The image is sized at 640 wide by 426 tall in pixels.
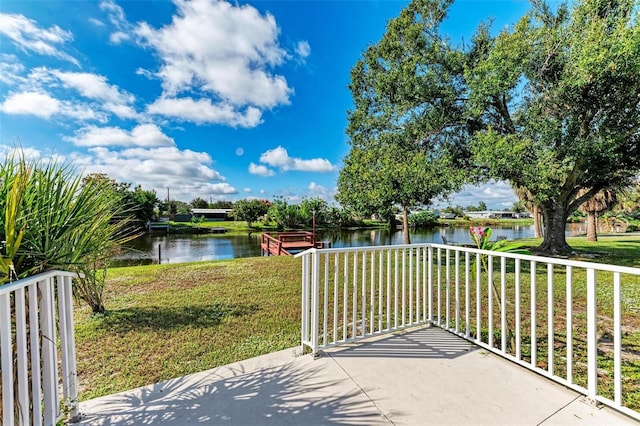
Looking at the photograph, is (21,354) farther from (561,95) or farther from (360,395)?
(561,95)

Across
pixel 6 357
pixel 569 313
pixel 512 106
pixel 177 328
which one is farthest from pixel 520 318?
pixel 512 106

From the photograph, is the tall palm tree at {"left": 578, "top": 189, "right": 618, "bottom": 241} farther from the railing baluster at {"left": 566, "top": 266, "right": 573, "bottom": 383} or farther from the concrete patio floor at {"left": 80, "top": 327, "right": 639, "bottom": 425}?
the concrete patio floor at {"left": 80, "top": 327, "right": 639, "bottom": 425}

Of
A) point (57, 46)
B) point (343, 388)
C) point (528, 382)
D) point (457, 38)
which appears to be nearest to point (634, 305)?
point (528, 382)

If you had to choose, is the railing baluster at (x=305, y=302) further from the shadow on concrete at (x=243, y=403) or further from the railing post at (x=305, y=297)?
the shadow on concrete at (x=243, y=403)

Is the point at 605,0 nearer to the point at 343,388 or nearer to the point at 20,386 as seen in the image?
Result: the point at 343,388

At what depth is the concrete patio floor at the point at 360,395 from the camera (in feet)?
5.42

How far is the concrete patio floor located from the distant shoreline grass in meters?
0.35

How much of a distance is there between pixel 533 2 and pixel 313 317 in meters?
10.2

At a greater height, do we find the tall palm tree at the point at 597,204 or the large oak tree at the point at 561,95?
the large oak tree at the point at 561,95

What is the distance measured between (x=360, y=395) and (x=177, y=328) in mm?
2506

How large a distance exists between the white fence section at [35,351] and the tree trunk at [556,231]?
36.8 ft

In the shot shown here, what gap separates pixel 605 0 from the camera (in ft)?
21.1

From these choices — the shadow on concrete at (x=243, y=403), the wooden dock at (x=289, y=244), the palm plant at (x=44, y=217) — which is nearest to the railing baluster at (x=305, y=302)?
the shadow on concrete at (x=243, y=403)

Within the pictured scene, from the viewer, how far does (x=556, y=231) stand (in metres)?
8.89
